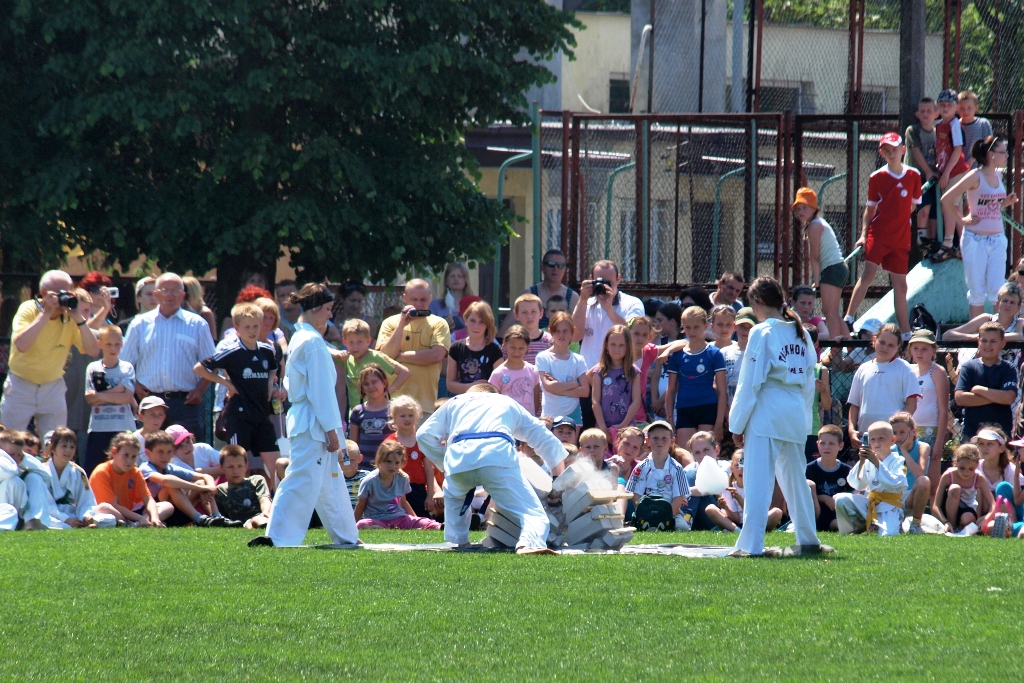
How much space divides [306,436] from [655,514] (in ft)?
10.7

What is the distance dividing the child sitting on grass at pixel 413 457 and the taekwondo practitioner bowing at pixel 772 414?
3.71m

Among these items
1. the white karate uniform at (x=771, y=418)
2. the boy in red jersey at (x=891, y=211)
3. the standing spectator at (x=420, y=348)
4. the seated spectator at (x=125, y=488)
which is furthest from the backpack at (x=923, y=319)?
the seated spectator at (x=125, y=488)

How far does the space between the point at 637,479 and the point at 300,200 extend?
21.8 feet

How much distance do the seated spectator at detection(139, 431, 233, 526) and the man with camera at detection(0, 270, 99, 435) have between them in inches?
50.9

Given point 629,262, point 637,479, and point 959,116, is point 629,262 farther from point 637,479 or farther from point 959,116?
point 637,479

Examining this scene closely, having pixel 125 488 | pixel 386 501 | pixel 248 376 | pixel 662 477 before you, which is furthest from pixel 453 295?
pixel 125 488

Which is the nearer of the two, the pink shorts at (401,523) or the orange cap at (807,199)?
the pink shorts at (401,523)

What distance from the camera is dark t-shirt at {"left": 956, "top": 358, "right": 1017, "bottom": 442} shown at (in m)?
11.9

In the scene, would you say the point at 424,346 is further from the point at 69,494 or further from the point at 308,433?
the point at 308,433

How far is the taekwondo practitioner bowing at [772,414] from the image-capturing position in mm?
8969

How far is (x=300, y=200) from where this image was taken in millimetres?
16422

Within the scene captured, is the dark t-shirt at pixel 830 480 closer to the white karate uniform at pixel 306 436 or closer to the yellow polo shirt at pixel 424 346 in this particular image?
the yellow polo shirt at pixel 424 346

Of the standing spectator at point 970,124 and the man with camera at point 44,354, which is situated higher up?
the standing spectator at point 970,124

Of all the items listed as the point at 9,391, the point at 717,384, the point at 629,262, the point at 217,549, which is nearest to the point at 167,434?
the point at 9,391
